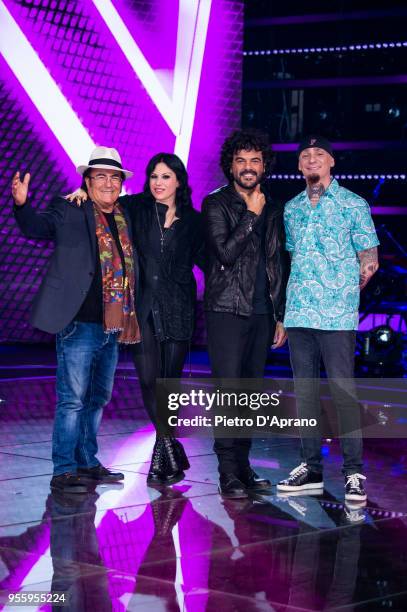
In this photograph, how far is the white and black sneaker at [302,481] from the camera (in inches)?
201

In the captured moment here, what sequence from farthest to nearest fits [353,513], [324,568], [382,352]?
[382,352] < [353,513] < [324,568]

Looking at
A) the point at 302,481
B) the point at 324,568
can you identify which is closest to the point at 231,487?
the point at 302,481

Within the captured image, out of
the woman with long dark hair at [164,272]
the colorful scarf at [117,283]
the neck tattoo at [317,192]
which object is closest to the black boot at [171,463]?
the woman with long dark hair at [164,272]

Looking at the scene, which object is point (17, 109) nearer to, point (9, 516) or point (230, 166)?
point (230, 166)

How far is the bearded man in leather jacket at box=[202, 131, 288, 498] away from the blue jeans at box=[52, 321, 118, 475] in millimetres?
542

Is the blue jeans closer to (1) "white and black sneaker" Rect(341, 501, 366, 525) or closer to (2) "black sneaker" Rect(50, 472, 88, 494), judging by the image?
(2) "black sneaker" Rect(50, 472, 88, 494)

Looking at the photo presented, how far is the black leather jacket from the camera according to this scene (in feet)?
16.1

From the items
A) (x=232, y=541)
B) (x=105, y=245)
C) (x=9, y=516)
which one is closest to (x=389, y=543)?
(x=232, y=541)

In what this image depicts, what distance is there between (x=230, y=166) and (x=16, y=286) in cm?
723

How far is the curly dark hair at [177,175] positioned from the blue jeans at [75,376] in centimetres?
74

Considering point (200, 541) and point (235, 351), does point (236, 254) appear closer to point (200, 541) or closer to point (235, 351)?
point (235, 351)

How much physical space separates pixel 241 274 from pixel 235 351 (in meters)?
0.37

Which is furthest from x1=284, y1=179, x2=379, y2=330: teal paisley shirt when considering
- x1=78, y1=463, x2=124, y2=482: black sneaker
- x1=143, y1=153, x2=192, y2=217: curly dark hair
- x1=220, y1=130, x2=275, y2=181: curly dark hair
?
x1=78, y1=463, x2=124, y2=482: black sneaker

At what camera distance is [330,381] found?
16.4 ft
